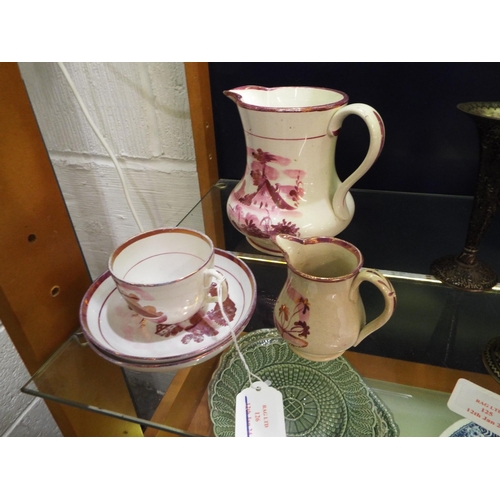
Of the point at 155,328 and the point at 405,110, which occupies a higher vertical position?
the point at 405,110

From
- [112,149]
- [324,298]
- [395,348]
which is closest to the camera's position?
[324,298]

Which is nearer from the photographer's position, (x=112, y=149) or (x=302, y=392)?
(x=302, y=392)

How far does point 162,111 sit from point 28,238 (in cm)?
32

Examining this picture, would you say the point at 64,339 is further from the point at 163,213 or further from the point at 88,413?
the point at 163,213

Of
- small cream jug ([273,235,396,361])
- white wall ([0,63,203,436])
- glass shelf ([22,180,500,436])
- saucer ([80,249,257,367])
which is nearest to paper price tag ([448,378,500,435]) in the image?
glass shelf ([22,180,500,436])

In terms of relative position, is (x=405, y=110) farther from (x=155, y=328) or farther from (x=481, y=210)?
(x=155, y=328)

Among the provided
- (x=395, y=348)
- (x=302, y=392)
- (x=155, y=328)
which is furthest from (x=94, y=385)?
(x=395, y=348)

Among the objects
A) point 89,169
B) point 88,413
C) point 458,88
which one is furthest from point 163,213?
point 458,88

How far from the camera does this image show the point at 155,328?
406 millimetres

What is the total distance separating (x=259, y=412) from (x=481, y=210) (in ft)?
1.05

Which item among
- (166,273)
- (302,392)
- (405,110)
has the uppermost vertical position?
(405,110)

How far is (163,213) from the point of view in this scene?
2.41 feet

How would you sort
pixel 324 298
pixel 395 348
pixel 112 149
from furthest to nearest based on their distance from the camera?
pixel 112 149 < pixel 395 348 < pixel 324 298

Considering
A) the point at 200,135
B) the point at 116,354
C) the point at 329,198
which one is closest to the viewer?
the point at 116,354
